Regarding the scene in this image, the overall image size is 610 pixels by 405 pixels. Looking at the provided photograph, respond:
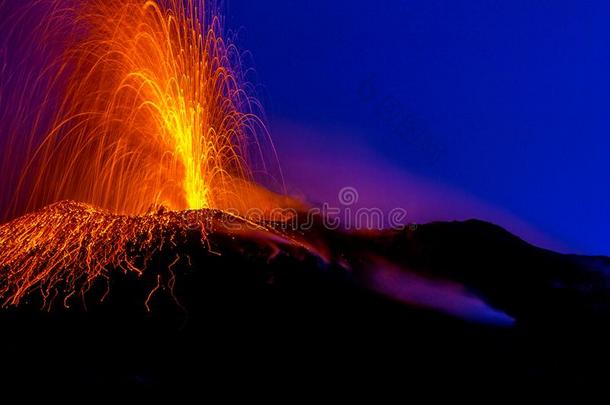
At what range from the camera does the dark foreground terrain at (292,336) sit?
6.39 m

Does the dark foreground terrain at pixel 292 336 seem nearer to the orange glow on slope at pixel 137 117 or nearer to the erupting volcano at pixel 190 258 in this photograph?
the erupting volcano at pixel 190 258

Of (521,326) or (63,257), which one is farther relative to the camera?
(521,326)

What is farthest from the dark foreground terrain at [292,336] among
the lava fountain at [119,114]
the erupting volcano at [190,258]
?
the lava fountain at [119,114]

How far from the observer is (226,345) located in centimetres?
705

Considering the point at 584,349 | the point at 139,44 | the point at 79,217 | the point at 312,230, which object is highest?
the point at 139,44

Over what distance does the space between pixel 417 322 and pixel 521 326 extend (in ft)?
6.98

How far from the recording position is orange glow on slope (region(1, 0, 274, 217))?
11297mm

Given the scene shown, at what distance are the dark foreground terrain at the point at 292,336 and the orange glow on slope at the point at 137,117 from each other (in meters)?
3.57

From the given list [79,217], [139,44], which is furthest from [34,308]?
[139,44]

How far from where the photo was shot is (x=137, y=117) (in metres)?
12.6

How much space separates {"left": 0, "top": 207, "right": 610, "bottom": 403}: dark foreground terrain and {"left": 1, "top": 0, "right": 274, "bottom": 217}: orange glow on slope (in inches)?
141

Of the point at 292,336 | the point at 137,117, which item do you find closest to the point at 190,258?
the point at 292,336

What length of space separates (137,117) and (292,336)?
7405 mm

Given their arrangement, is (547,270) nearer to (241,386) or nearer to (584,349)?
(584,349)
